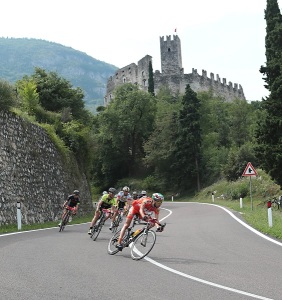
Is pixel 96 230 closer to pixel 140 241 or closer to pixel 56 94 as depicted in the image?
pixel 140 241

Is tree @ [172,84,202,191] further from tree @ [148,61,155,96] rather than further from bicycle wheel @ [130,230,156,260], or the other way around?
bicycle wheel @ [130,230,156,260]

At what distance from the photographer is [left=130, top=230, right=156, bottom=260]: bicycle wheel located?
377 inches

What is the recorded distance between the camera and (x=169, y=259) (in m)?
9.46

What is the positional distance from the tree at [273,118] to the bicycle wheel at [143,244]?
571 inches

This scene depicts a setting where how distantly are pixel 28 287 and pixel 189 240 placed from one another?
7.10 metres

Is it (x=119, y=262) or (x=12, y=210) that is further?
(x=12, y=210)

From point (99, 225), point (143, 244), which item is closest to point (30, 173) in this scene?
point (99, 225)

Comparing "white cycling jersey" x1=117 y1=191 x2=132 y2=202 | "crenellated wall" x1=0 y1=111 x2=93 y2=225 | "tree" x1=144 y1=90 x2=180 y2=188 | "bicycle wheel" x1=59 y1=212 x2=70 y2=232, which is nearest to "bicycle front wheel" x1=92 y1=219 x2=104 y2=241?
"white cycling jersey" x1=117 y1=191 x2=132 y2=202

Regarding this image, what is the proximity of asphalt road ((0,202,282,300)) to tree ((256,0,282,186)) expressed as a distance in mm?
11822

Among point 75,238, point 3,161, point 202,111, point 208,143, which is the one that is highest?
point 202,111

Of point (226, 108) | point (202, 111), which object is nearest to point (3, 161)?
point (202, 111)

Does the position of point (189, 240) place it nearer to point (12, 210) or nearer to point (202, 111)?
point (12, 210)

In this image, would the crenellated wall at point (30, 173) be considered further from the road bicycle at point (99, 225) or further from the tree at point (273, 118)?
the tree at point (273, 118)

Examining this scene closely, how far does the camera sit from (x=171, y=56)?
105500 mm
